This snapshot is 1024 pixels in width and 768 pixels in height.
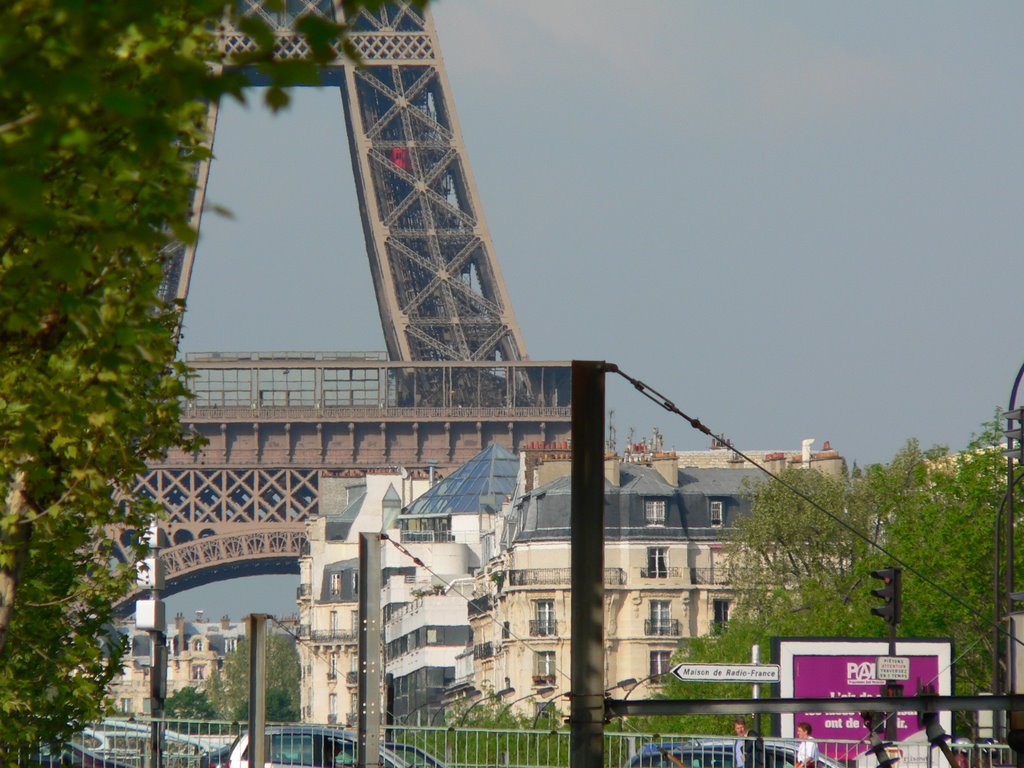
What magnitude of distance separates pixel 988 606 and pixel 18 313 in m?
46.1

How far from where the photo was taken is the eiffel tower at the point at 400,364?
5103 inches

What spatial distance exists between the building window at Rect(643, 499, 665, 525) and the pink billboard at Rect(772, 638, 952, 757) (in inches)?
1978

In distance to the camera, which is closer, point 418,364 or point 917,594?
point 917,594

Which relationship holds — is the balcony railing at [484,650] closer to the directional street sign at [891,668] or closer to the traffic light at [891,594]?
the traffic light at [891,594]

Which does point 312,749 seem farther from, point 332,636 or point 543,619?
point 332,636

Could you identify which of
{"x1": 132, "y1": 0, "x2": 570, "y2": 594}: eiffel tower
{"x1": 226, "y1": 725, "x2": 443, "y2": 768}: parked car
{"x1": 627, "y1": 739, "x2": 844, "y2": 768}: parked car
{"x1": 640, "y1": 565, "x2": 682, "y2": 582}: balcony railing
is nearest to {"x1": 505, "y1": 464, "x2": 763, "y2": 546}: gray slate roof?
{"x1": 640, "y1": 565, "x2": 682, "y2": 582}: balcony railing

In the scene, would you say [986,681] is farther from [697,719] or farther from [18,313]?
[18,313]

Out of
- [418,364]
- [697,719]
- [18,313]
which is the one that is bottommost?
[697,719]

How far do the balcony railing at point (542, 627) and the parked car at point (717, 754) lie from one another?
179ft

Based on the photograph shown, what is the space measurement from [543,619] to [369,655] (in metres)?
63.7

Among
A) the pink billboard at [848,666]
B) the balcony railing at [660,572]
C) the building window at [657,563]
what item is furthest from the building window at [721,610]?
the pink billboard at [848,666]

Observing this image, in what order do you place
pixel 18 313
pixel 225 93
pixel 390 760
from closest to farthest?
1. pixel 225 93
2. pixel 18 313
3. pixel 390 760

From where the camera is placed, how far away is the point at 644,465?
87.8 metres

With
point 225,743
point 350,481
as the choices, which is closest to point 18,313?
point 225,743
